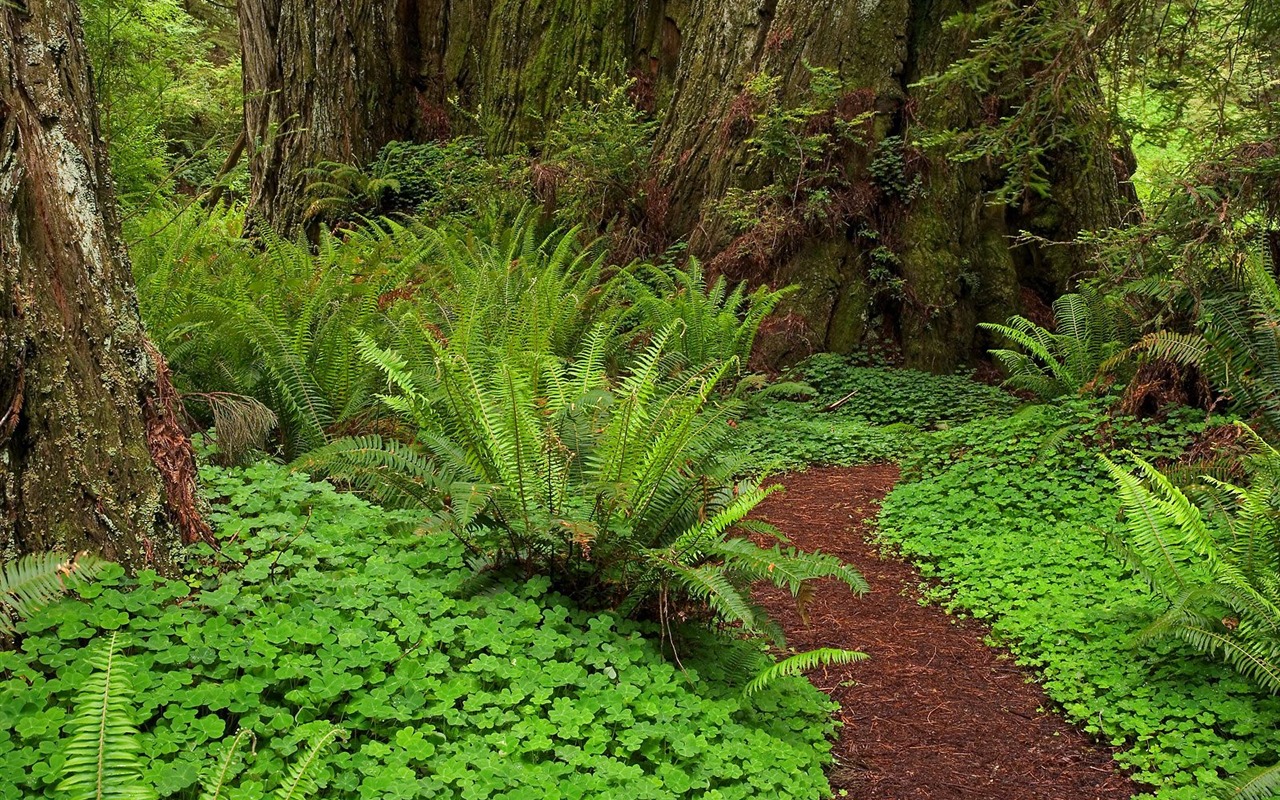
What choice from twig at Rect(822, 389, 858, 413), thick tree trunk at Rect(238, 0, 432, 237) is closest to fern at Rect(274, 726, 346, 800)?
twig at Rect(822, 389, 858, 413)

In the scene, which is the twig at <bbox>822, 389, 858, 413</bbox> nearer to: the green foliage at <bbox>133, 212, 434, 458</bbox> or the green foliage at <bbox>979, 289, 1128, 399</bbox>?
the green foliage at <bbox>979, 289, 1128, 399</bbox>

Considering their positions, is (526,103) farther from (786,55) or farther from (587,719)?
(587,719)

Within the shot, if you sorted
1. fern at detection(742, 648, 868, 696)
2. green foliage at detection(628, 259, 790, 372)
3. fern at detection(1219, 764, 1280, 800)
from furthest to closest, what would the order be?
green foliage at detection(628, 259, 790, 372) → fern at detection(742, 648, 868, 696) → fern at detection(1219, 764, 1280, 800)

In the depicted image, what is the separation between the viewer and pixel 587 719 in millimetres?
2826

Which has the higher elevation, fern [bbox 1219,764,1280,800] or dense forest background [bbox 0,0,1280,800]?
dense forest background [bbox 0,0,1280,800]

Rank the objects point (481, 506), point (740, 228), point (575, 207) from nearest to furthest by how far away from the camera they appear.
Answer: point (481, 506) → point (740, 228) → point (575, 207)

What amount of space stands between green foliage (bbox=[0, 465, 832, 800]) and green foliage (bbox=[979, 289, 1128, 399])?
3.69m

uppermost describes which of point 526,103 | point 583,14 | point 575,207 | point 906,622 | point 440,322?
point 583,14

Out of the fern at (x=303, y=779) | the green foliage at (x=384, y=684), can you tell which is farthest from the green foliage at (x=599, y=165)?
the fern at (x=303, y=779)

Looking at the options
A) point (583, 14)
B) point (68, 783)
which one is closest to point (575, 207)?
point (583, 14)

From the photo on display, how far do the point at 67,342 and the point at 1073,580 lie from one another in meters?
4.23

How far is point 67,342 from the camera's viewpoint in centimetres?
269

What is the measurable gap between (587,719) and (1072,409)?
13.7ft

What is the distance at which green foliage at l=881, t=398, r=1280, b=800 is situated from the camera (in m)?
3.28
